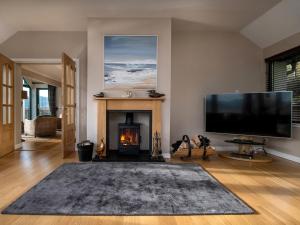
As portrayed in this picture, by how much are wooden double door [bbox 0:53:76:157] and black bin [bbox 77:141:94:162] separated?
43cm

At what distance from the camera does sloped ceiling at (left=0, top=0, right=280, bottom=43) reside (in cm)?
376

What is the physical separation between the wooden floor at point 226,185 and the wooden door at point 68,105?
1.10 ft

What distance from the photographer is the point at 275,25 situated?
424cm

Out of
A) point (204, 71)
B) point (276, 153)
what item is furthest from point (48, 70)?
point (276, 153)

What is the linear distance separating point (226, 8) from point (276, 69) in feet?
5.91

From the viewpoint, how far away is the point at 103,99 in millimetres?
4281

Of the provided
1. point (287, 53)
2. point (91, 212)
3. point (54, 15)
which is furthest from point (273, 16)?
point (91, 212)

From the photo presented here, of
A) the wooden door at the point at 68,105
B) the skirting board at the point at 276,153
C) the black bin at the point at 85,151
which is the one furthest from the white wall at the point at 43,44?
the skirting board at the point at 276,153

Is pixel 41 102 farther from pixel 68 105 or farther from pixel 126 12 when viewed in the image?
pixel 126 12

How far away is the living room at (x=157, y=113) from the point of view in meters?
2.24

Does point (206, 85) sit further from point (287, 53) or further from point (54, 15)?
point (54, 15)

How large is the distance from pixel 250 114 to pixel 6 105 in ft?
15.7

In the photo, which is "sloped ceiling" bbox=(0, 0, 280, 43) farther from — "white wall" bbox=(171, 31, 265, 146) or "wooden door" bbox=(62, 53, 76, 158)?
"wooden door" bbox=(62, 53, 76, 158)

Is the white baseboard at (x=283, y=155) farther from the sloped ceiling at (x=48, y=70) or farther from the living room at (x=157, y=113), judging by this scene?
the sloped ceiling at (x=48, y=70)
